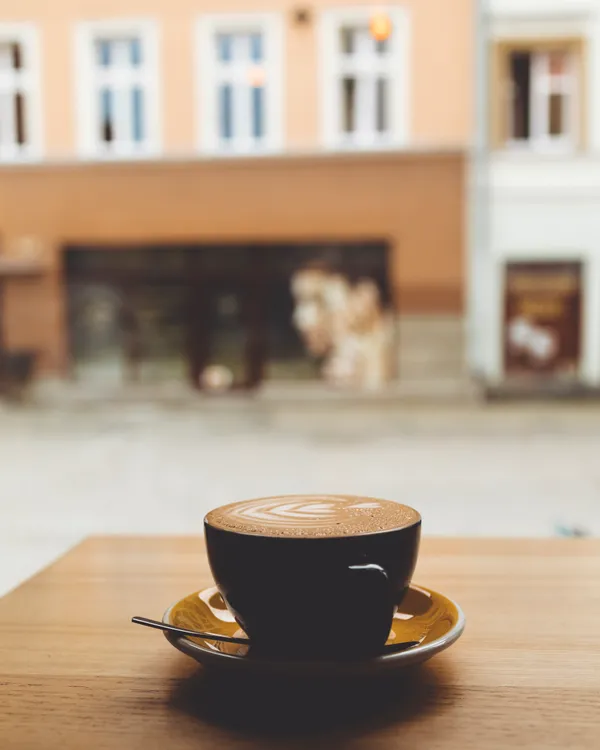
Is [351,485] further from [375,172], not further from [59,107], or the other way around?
[59,107]

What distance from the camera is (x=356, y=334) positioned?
37.6 ft

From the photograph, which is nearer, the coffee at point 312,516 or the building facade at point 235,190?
the coffee at point 312,516

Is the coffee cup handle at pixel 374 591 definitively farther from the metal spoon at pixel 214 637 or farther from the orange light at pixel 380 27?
the orange light at pixel 380 27

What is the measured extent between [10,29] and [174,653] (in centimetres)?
1197

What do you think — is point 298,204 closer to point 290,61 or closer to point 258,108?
point 258,108

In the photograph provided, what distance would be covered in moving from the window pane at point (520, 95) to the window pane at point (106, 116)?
16.5ft

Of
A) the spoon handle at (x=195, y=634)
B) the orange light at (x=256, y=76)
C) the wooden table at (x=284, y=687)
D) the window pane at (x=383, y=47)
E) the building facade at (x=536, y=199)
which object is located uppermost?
the window pane at (x=383, y=47)

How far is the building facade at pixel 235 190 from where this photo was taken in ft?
36.4

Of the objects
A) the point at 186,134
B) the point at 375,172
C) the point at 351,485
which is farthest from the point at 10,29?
the point at 351,485

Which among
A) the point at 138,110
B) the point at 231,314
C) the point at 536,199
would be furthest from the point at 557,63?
the point at 138,110

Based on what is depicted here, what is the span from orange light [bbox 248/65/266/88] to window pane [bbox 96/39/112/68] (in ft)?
5.93

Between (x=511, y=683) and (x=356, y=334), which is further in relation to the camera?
(x=356, y=334)

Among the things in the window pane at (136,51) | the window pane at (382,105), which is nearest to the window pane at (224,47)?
the window pane at (136,51)

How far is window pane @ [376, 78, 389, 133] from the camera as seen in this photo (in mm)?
11141
